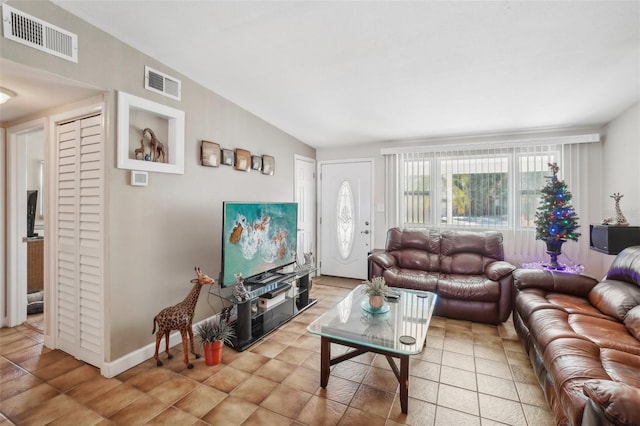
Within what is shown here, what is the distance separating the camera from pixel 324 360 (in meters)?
2.05

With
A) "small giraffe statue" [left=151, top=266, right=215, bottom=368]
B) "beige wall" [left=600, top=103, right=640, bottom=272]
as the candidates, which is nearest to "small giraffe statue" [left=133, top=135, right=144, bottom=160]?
"small giraffe statue" [left=151, top=266, right=215, bottom=368]

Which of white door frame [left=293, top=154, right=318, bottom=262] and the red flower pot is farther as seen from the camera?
white door frame [left=293, top=154, right=318, bottom=262]

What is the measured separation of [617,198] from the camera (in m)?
2.99

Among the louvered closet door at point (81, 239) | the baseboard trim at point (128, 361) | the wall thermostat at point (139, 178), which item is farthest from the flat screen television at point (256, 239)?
the louvered closet door at point (81, 239)

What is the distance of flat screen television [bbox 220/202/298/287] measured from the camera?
2713 mm

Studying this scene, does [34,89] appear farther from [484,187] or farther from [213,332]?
[484,187]

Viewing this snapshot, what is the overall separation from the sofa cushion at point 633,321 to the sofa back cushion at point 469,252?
5.02ft

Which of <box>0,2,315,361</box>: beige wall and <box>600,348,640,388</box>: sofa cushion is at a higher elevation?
<box>0,2,315,361</box>: beige wall

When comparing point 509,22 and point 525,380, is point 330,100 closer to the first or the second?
point 509,22

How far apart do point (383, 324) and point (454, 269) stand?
188 cm

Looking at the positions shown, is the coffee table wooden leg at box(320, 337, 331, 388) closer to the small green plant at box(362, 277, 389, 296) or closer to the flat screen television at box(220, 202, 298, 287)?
the small green plant at box(362, 277, 389, 296)

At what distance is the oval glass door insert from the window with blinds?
2.74ft

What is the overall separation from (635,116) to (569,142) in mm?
783

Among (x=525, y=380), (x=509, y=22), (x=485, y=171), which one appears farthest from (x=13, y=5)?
(x=485, y=171)
